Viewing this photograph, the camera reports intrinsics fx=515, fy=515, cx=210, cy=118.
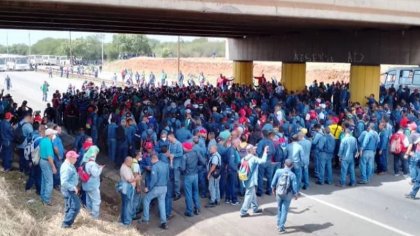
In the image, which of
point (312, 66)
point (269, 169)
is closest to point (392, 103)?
point (269, 169)

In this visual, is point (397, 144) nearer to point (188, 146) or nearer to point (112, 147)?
point (188, 146)

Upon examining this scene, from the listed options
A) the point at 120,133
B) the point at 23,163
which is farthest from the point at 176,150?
the point at 23,163

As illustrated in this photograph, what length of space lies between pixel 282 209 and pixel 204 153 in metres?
2.60

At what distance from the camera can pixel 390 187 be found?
14.0m

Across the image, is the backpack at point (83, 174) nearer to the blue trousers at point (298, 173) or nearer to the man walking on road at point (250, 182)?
the man walking on road at point (250, 182)

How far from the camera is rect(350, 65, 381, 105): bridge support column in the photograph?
912 inches

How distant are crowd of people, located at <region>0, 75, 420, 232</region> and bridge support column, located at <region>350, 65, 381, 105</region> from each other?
4830 mm

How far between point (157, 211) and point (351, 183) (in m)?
5.48

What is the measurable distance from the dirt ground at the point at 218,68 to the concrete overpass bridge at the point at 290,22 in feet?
91.0

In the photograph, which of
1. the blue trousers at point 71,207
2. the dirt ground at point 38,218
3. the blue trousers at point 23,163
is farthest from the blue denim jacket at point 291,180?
the blue trousers at point 23,163

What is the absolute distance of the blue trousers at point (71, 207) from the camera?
9656 mm

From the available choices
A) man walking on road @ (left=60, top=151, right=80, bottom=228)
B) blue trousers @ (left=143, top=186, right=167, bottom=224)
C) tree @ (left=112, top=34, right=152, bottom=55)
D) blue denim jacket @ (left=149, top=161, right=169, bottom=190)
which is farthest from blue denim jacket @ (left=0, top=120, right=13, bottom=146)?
tree @ (left=112, top=34, right=152, bottom=55)

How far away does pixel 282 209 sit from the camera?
10.4 metres

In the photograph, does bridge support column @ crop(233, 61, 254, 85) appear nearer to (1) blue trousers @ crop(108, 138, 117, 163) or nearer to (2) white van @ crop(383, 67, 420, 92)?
(2) white van @ crop(383, 67, 420, 92)
